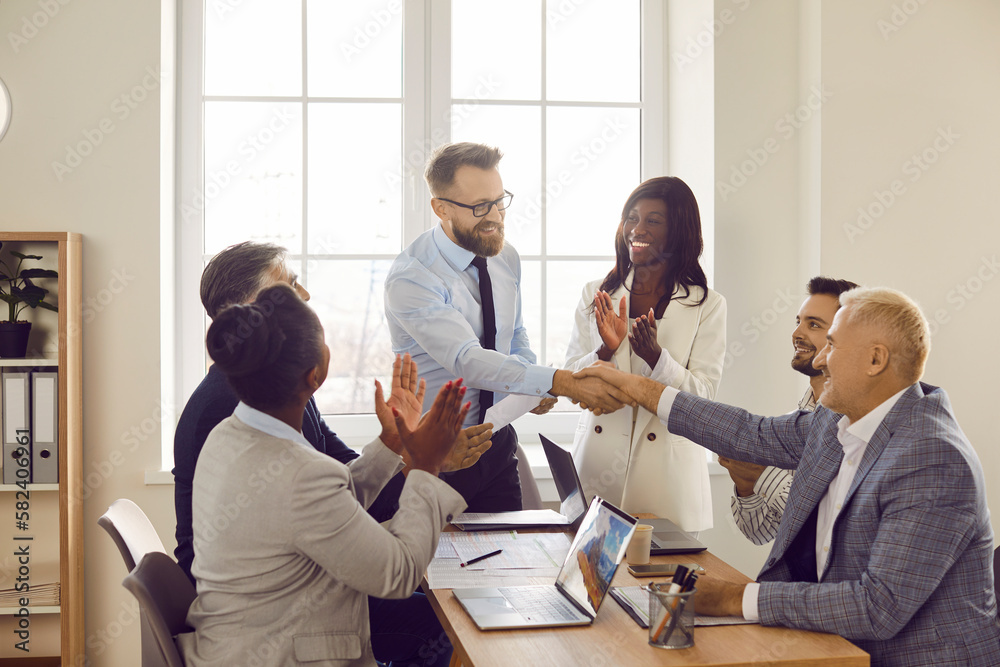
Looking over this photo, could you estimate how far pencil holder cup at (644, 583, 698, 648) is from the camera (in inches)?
55.9

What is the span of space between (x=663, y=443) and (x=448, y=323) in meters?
0.78

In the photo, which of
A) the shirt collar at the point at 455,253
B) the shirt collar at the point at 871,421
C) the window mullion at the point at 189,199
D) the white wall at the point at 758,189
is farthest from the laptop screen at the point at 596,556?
the window mullion at the point at 189,199

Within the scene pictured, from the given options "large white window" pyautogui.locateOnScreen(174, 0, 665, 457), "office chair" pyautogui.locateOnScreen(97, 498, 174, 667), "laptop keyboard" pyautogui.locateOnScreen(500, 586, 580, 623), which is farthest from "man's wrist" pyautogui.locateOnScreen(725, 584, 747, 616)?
"large white window" pyautogui.locateOnScreen(174, 0, 665, 457)

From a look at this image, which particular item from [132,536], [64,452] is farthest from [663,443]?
[64,452]

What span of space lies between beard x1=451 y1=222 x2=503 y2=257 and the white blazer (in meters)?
0.48

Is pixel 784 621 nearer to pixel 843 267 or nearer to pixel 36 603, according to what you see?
pixel 843 267

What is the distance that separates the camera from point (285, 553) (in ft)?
4.72

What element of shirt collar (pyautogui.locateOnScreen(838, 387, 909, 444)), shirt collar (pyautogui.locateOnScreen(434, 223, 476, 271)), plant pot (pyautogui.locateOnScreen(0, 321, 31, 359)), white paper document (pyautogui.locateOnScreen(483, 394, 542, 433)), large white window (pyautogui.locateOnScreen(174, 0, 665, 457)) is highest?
large white window (pyautogui.locateOnScreen(174, 0, 665, 457))

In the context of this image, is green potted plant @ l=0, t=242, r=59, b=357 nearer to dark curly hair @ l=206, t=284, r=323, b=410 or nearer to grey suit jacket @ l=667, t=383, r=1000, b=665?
dark curly hair @ l=206, t=284, r=323, b=410

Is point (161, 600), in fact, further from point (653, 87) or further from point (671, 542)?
point (653, 87)

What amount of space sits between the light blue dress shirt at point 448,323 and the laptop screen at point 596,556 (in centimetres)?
77

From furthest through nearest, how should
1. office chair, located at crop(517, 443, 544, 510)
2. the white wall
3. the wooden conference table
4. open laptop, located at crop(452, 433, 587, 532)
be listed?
the white wall
office chair, located at crop(517, 443, 544, 510)
open laptop, located at crop(452, 433, 587, 532)
the wooden conference table

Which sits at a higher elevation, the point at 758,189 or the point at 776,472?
the point at 758,189

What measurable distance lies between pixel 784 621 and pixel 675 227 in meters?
1.51
